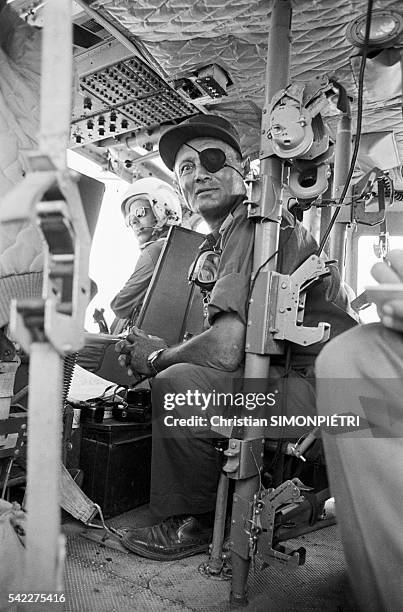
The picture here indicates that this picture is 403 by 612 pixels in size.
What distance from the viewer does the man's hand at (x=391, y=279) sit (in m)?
0.89

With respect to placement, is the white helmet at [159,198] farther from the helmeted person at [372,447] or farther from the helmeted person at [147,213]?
the helmeted person at [372,447]

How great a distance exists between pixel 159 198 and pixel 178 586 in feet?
11.0

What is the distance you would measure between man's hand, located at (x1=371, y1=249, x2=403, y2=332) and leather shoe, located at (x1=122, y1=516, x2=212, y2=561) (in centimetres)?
170

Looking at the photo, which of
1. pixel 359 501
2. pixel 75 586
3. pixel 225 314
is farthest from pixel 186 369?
pixel 359 501

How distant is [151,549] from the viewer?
2.21 metres

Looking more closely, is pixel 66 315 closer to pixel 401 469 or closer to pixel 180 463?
pixel 401 469

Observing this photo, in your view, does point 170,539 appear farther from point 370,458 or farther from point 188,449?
point 370,458

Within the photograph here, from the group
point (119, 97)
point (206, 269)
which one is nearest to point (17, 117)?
point (206, 269)

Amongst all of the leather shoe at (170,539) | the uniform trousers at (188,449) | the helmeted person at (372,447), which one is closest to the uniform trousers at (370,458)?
the helmeted person at (372,447)

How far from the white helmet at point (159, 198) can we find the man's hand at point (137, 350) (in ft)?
7.27

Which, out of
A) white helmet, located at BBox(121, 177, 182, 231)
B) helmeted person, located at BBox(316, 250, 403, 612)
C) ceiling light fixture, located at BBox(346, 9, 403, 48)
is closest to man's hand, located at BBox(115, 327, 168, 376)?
helmeted person, located at BBox(316, 250, 403, 612)

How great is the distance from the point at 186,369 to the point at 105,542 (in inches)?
33.6

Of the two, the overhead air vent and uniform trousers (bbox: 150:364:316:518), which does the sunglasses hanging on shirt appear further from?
the overhead air vent

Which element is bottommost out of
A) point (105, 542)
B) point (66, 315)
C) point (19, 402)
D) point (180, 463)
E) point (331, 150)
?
point (105, 542)
